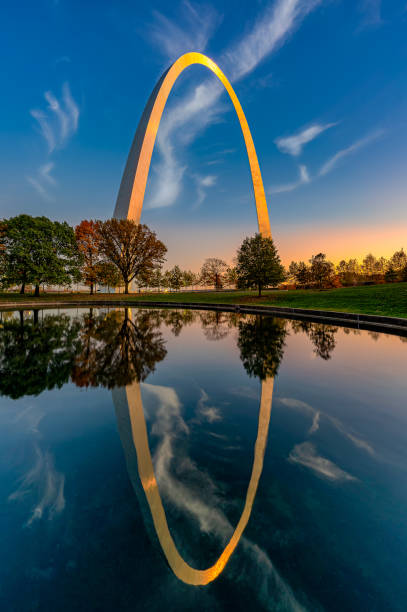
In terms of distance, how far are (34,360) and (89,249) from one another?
40.4m

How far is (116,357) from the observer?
800cm

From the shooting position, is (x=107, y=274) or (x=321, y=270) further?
(x=321, y=270)

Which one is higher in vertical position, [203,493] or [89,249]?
[89,249]


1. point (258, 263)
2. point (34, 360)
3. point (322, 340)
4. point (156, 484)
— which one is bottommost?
point (322, 340)

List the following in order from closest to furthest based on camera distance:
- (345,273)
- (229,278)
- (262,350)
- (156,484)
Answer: (156,484)
(262,350)
(345,273)
(229,278)

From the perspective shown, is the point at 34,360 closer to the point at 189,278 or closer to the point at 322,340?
the point at 322,340

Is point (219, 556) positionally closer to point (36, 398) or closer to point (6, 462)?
point (6, 462)

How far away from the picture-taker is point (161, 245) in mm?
42062

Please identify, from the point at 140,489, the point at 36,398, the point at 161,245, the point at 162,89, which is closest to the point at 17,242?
the point at 161,245

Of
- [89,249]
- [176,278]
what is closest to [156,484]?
[89,249]

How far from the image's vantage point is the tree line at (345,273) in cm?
4728

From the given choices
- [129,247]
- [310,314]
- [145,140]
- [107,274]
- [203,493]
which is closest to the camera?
[203,493]

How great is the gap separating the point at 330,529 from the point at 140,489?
1805mm

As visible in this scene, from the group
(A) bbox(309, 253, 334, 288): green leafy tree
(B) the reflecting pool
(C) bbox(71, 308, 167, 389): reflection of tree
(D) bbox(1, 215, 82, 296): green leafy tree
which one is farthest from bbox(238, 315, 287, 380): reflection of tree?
(A) bbox(309, 253, 334, 288): green leafy tree
